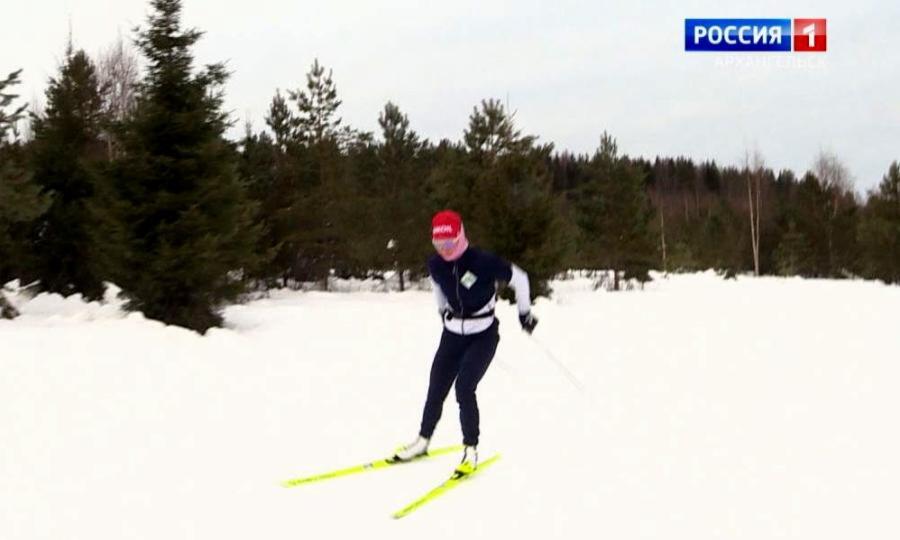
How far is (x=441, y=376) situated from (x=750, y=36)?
1518cm

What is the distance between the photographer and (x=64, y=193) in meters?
14.9

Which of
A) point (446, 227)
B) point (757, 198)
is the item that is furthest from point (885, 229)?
point (446, 227)

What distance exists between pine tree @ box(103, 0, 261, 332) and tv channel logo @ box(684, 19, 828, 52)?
10958 mm

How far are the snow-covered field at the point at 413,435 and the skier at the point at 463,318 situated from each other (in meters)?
0.38

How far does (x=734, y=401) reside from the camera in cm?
789

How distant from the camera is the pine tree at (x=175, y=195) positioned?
11703 mm

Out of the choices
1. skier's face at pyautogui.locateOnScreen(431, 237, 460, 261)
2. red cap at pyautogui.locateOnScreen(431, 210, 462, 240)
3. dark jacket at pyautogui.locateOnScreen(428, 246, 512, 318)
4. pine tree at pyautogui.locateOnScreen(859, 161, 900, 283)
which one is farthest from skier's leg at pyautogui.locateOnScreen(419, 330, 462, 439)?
pine tree at pyautogui.locateOnScreen(859, 161, 900, 283)

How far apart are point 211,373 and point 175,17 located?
7099 mm

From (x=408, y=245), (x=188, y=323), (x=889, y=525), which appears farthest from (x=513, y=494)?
(x=408, y=245)

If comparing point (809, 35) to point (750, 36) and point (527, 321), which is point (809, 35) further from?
point (527, 321)

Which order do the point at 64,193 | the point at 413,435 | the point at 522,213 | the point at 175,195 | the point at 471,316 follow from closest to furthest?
the point at 471,316, the point at 413,435, the point at 175,195, the point at 64,193, the point at 522,213

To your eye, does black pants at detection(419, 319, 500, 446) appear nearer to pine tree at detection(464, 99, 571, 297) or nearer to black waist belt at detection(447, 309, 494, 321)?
black waist belt at detection(447, 309, 494, 321)

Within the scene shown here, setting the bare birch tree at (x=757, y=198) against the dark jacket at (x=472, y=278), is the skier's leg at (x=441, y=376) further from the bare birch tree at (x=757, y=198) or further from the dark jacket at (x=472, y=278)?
the bare birch tree at (x=757, y=198)

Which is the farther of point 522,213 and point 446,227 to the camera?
point 522,213
